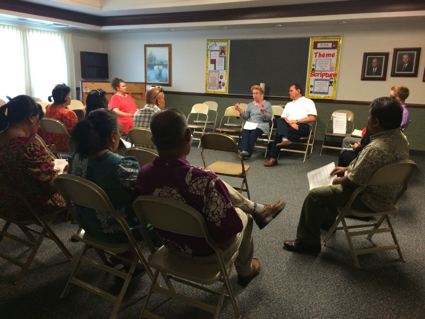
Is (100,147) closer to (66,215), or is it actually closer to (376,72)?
(66,215)

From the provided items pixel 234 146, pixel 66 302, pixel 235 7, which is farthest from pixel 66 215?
pixel 235 7

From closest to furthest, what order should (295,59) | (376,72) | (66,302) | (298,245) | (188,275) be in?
(188,275)
(66,302)
(298,245)
(376,72)
(295,59)

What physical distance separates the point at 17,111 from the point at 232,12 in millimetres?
5070

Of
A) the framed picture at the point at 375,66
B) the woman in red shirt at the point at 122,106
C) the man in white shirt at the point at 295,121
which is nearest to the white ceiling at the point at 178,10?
the framed picture at the point at 375,66

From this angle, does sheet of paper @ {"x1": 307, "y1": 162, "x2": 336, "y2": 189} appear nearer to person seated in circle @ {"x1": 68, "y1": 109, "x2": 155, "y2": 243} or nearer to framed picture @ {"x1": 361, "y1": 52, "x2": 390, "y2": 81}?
person seated in circle @ {"x1": 68, "y1": 109, "x2": 155, "y2": 243}

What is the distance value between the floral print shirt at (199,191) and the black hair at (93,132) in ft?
1.31

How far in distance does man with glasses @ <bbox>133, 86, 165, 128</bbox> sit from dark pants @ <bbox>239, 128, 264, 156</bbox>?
2262 millimetres

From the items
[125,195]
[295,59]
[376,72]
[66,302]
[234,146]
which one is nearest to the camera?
[125,195]

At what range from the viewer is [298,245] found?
249cm

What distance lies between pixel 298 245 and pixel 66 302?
1.67m

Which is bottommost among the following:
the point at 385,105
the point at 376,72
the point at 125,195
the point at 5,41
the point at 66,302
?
the point at 66,302

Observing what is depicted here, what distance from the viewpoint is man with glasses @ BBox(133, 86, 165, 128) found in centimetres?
348

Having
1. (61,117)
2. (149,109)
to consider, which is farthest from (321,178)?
(61,117)

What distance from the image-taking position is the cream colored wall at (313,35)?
5.68m
